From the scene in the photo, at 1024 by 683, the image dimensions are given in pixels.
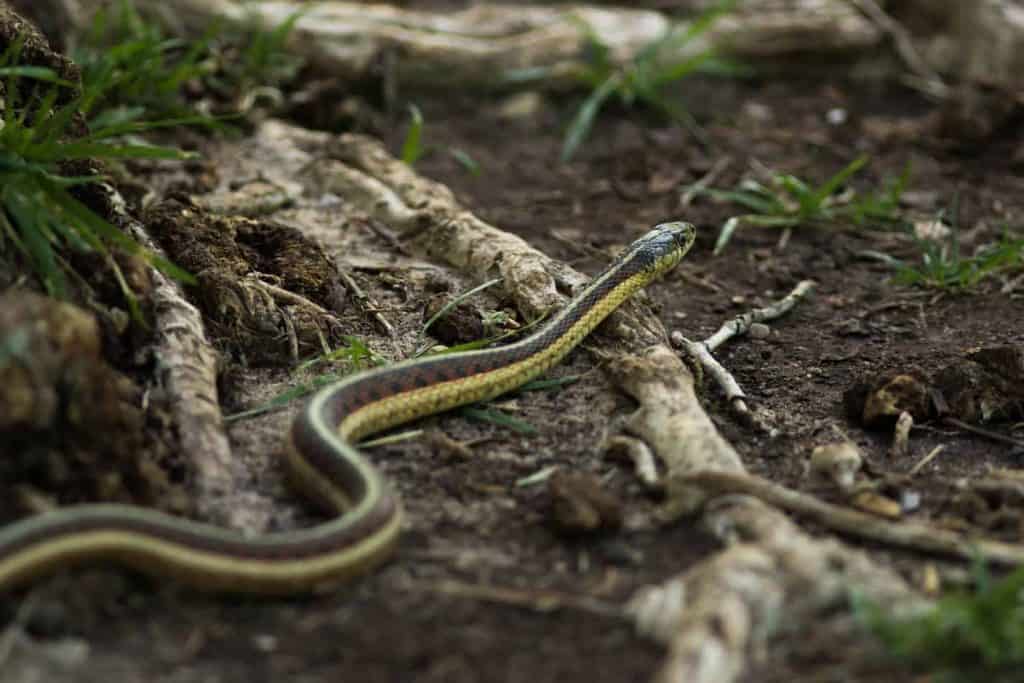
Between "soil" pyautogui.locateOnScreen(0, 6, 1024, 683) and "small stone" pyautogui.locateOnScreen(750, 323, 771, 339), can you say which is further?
"small stone" pyautogui.locateOnScreen(750, 323, 771, 339)

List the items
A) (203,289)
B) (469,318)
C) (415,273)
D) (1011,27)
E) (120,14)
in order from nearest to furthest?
(203,289)
(469,318)
(415,273)
(120,14)
(1011,27)

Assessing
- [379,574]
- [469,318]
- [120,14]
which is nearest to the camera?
[379,574]

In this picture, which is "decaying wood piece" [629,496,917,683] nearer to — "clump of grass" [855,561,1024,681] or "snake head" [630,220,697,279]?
"clump of grass" [855,561,1024,681]

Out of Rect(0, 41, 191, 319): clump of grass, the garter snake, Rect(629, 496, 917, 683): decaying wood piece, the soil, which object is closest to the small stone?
the soil

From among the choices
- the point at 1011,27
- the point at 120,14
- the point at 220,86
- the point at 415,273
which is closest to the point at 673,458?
the point at 415,273

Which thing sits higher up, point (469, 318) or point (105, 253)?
point (105, 253)

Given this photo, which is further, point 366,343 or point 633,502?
point 366,343

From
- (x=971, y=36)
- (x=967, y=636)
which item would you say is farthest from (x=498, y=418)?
(x=971, y=36)

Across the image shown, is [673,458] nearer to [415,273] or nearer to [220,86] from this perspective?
[415,273]

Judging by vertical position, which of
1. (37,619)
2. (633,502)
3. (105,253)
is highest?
(105,253)
